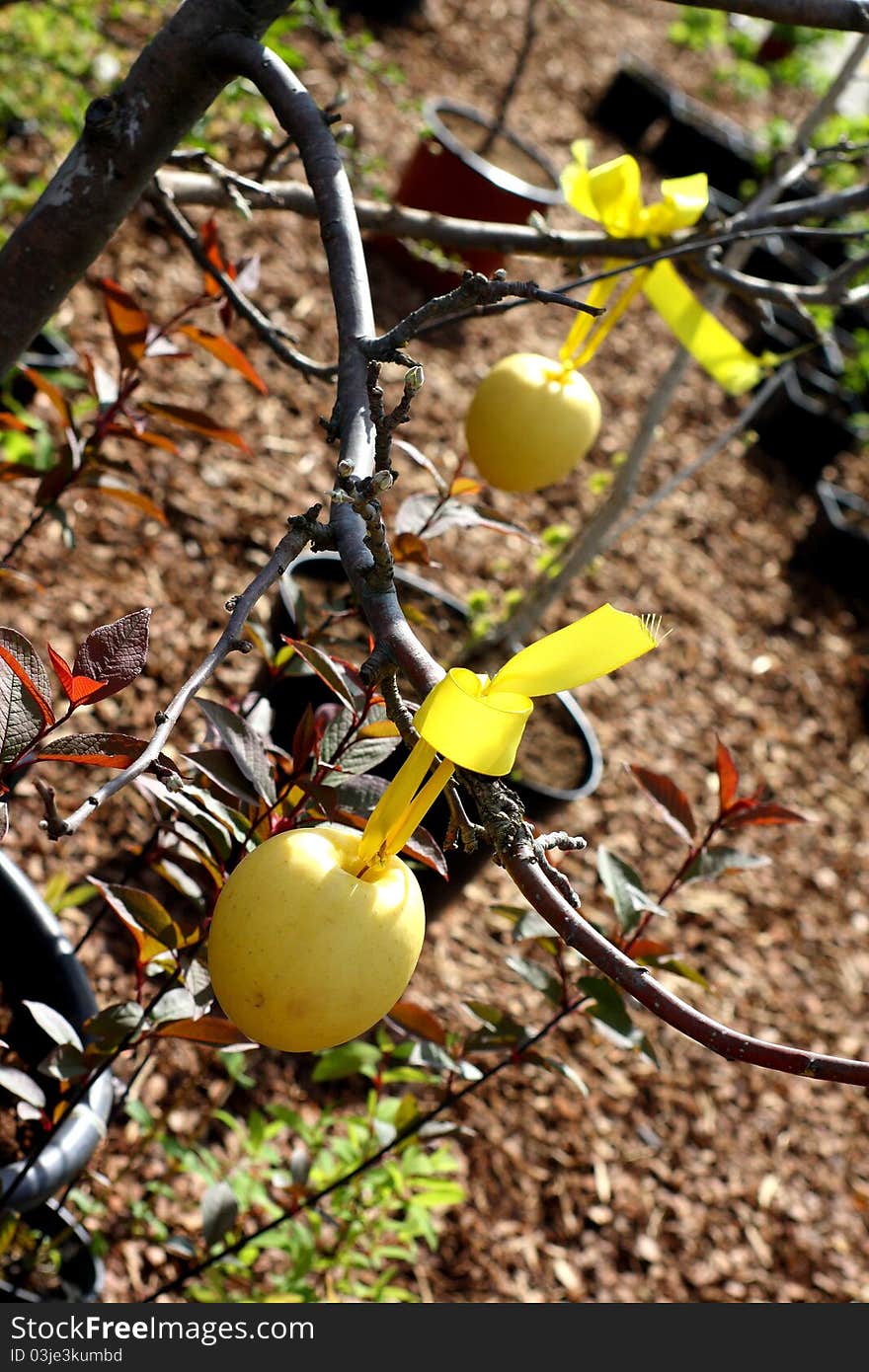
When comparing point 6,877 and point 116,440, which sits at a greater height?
point 6,877

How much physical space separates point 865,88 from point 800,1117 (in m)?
8.56

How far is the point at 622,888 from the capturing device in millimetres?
1425

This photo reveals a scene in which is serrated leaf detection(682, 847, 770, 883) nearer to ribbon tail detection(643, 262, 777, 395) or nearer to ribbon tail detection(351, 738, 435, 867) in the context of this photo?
ribbon tail detection(643, 262, 777, 395)

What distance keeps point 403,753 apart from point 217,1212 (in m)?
0.76

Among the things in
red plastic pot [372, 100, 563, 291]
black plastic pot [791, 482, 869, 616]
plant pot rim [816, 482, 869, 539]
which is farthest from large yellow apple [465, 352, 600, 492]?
plant pot rim [816, 482, 869, 539]

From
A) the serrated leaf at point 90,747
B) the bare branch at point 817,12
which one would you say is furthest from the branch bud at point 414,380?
the bare branch at point 817,12

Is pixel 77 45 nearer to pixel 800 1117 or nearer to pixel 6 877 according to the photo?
pixel 6 877

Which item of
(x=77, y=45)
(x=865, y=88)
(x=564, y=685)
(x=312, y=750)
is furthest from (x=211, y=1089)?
(x=865, y=88)

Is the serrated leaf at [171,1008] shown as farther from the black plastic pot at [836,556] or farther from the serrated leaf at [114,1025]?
the black plastic pot at [836,556]

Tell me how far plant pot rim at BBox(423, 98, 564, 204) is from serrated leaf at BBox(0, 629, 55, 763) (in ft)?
12.0

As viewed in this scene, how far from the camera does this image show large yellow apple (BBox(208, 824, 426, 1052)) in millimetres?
756

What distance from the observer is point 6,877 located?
57.1 inches

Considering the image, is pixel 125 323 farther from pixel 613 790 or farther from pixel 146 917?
pixel 613 790

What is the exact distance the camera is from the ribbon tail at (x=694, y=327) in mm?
1421
